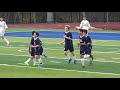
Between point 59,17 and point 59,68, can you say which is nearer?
point 59,68

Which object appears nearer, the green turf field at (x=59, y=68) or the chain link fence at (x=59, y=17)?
the green turf field at (x=59, y=68)

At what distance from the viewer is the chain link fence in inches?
2484

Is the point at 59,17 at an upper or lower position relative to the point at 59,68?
upper

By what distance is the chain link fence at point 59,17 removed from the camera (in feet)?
207

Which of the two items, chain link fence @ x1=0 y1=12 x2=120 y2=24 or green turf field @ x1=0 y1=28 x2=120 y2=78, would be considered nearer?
green turf field @ x1=0 y1=28 x2=120 y2=78

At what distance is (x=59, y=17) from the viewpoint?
65.6 meters

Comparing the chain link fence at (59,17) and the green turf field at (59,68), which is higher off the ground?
the chain link fence at (59,17)

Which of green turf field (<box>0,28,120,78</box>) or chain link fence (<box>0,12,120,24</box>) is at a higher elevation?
chain link fence (<box>0,12,120,24</box>)

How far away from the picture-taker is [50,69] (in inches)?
→ 650
